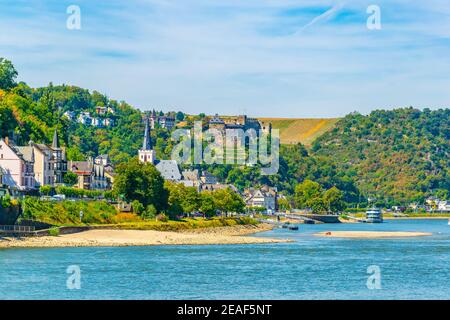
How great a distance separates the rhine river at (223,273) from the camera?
2279 inches

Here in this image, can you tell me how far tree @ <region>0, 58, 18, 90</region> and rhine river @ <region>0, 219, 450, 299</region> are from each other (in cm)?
7916

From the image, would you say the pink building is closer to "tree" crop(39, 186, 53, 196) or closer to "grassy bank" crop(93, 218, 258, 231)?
"tree" crop(39, 186, 53, 196)

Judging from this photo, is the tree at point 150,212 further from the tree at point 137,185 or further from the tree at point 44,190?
the tree at point 44,190

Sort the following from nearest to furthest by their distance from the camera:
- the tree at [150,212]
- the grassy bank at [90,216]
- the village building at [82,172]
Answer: the grassy bank at [90,216] → the tree at [150,212] → the village building at [82,172]

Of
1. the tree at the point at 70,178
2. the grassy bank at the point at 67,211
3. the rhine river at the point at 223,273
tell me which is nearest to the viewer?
the rhine river at the point at 223,273

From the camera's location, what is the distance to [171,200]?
431 feet

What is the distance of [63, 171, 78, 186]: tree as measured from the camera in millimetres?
137675

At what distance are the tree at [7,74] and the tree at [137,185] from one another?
5195 cm

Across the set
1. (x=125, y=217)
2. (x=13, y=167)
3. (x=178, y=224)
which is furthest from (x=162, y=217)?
(x=13, y=167)

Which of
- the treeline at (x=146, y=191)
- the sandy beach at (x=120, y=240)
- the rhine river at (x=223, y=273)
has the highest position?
the treeline at (x=146, y=191)

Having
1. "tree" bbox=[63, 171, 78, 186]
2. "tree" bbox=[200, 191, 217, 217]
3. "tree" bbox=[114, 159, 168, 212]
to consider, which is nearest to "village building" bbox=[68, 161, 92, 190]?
"tree" bbox=[63, 171, 78, 186]

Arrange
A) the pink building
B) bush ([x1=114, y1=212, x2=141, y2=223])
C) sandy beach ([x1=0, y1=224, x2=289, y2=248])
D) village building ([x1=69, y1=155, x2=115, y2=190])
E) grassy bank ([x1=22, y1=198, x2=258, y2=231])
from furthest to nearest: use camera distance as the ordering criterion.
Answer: village building ([x1=69, y1=155, x2=115, y2=190]), bush ([x1=114, y1=212, x2=141, y2=223]), the pink building, grassy bank ([x1=22, y1=198, x2=258, y2=231]), sandy beach ([x1=0, y1=224, x2=289, y2=248])

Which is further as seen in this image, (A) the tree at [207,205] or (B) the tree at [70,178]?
(A) the tree at [207,205]

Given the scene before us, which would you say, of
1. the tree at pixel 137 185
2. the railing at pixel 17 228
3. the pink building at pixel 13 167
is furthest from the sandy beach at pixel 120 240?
the pink building at pixel 13 167
